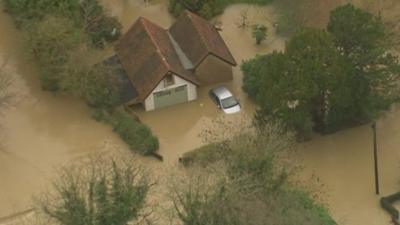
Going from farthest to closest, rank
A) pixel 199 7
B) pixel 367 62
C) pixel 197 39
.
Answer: pixel 199 7
pixel 197 39
pixel 367 62

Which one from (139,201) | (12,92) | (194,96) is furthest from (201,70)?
(139,201)

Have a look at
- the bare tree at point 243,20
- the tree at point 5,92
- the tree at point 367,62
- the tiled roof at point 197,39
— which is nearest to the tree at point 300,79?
the tree at point 367,62

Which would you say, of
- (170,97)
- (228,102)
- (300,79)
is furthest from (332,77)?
(170,97)

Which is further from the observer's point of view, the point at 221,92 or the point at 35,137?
the point at 221,92

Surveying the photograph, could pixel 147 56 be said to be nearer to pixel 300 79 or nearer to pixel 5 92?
pixel 5 92

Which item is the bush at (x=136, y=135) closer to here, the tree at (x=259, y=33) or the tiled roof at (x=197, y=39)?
the tiled roof at (x=197, y=39)

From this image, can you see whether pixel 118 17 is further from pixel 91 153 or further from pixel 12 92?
pixel 91 153
